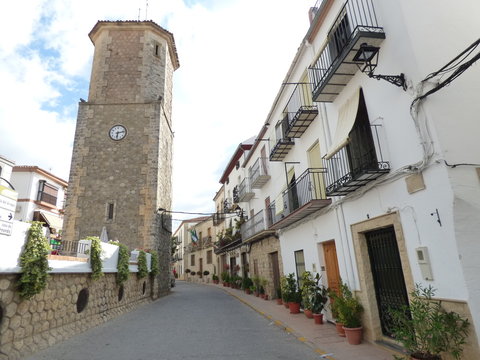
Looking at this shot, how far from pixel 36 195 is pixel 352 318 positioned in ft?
92.9

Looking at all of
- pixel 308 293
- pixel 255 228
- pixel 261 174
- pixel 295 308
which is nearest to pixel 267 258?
pixel 255 228

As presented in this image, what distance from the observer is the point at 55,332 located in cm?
652

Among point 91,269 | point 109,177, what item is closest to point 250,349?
point 91,269

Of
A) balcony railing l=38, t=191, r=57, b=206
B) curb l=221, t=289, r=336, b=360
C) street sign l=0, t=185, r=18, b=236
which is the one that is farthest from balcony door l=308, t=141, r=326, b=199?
balcony railing l=38, t=191, r=57, b=206

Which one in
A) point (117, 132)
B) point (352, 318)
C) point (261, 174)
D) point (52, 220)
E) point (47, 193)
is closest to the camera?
point (352, 318)

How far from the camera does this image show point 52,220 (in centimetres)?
2753

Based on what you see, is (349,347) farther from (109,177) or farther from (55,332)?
(109,177)

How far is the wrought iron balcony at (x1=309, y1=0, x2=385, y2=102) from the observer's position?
18.4ft

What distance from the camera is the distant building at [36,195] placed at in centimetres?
2558

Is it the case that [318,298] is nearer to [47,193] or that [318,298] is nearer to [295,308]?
[295,308]

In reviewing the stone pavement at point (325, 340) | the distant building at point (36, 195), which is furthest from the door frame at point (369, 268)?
the distant building at point (36, 195)

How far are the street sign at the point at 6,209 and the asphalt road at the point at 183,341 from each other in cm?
229

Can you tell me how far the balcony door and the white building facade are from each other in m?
0.14

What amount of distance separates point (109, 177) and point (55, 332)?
11146 millimetres
